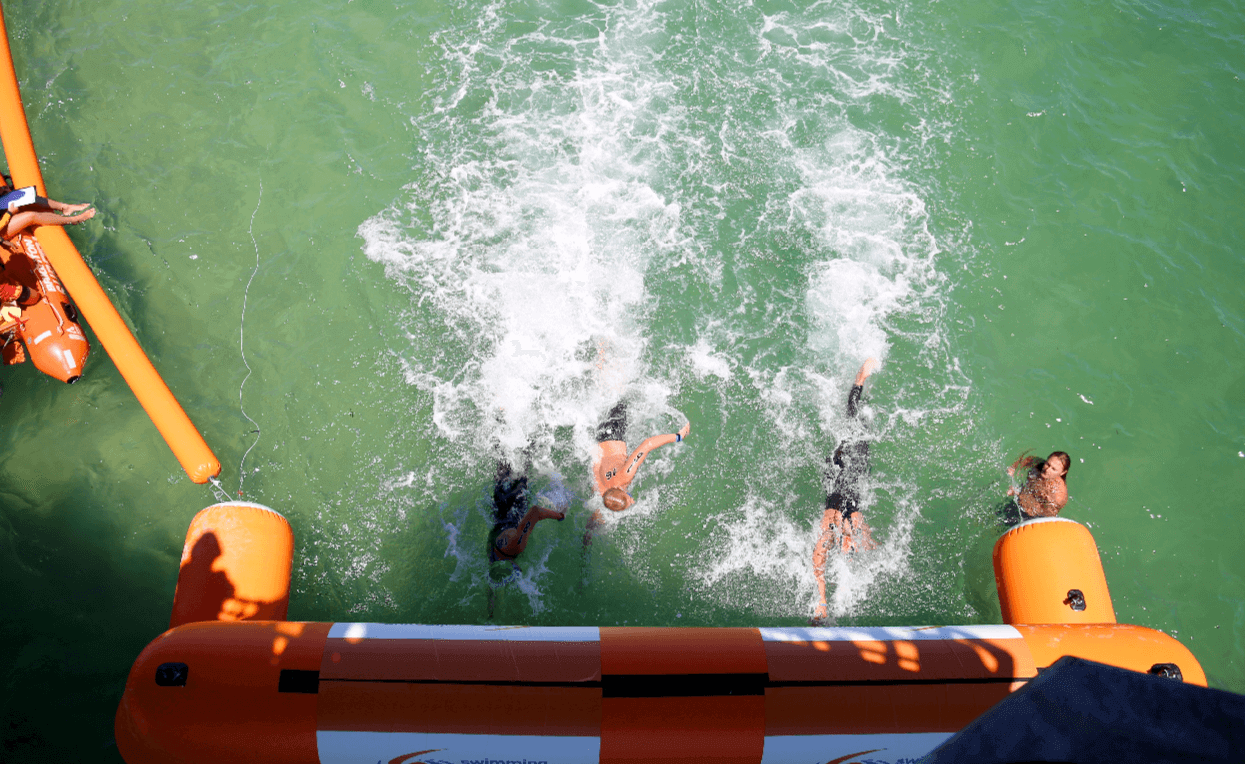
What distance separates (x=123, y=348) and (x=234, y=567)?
3.23 metres

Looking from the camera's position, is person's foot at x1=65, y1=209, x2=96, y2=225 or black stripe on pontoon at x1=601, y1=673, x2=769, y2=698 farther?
person's foot at x1=65, y1=209, x2=96, y2=225

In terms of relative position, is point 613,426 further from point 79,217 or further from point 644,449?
point 79,217

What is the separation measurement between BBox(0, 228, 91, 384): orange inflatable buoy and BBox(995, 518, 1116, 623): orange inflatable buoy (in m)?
10.7

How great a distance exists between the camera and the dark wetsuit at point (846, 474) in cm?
785

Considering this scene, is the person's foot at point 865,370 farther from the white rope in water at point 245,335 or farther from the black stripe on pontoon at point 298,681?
the white rope in water at point 245,335

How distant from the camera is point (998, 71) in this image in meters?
11.0

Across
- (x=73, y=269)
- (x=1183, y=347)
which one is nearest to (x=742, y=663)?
(x=1183, y=347)

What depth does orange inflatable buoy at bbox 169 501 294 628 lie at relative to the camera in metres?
6.27

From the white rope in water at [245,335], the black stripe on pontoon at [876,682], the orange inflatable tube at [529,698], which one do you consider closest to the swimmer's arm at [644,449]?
the orange inflatable tube at [529,698]

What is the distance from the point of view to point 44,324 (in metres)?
7.99

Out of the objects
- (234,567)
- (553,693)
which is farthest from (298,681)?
(553,693)

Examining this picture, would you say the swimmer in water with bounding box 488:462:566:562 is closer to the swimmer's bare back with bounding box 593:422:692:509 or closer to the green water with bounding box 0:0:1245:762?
the green water with bounding box 0:0:1245:762

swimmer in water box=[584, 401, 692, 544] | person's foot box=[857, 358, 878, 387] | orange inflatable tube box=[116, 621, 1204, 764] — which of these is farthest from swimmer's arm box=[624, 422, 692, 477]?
orange inflatable tube box=[116, 621, 1204, 764]

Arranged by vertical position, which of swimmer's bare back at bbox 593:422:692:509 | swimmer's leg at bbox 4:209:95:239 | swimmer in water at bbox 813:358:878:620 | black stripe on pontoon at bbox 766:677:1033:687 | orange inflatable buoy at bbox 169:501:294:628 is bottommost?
swimmer in water at bbox 813:358:878:620
